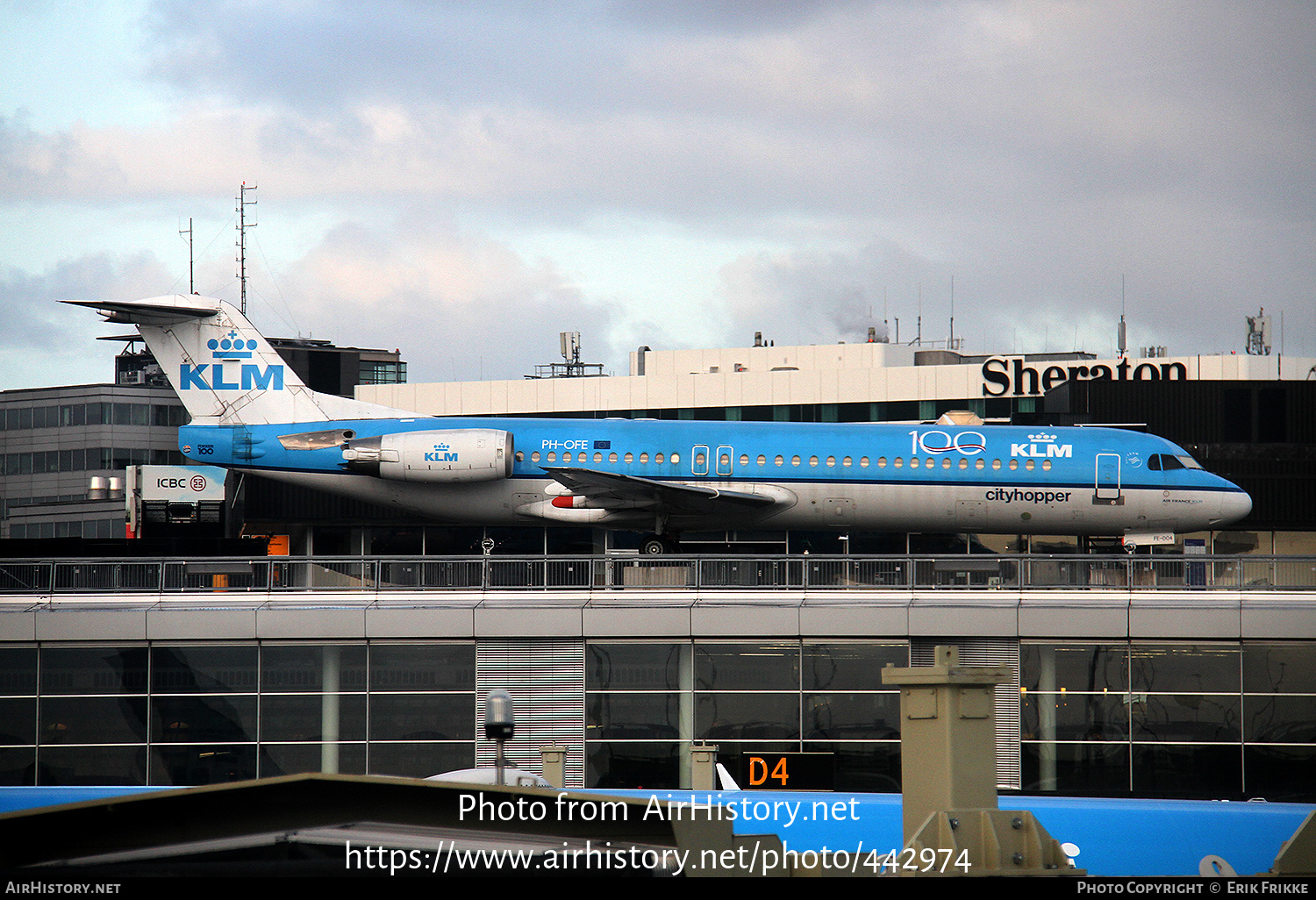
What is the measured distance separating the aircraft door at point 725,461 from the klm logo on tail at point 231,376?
12054mm

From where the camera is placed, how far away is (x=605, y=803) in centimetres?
898

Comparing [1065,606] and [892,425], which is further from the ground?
[892,425]

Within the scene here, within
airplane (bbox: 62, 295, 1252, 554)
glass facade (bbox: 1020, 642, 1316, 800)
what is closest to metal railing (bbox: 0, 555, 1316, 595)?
glass facade (bbox: 1020, 642, 1316, 800)

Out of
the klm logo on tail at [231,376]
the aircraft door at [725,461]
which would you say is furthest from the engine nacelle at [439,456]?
the aircraft door at [725,461]

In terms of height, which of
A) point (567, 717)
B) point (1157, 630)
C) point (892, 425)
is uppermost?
point (892, 425)

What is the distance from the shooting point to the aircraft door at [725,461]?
110 feet

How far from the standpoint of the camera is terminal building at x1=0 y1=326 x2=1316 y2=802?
23516 mm

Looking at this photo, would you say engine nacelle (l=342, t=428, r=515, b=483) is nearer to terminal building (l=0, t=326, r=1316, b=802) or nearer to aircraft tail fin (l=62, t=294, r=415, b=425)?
aircraft tail fin (l=62, t=294, r=415, b=425)

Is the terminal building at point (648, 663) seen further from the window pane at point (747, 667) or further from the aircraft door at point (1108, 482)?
the aircraft door at point (1108, 482)

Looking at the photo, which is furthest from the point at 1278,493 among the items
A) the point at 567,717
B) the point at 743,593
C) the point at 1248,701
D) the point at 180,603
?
the point at 180,603

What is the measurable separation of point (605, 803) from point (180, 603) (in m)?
18.2

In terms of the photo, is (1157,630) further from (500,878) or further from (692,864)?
(500,878)

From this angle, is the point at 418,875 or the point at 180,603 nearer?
the point at 418,875

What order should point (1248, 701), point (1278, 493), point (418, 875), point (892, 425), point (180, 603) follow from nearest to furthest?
point (418, 875), point (1248, 701), point (180, 603), point (892, 425), point (1278, 493)
